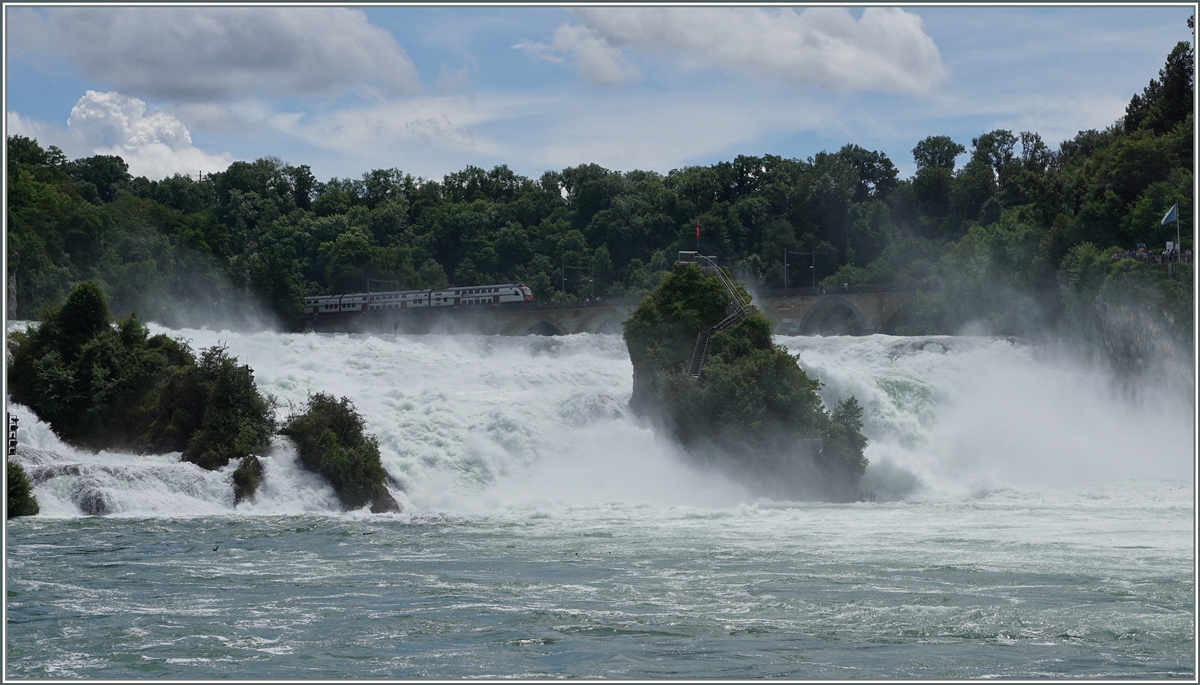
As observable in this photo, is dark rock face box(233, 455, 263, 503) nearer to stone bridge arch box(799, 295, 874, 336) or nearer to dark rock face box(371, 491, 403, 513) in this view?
dark rock face box(371, 491, 403, 513)

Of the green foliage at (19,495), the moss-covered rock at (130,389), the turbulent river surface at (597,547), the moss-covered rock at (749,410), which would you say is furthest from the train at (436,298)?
the green foliage at (19,495)

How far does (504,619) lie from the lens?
1558cm

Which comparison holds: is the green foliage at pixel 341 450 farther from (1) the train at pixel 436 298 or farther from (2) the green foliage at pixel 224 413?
(1) the train at pixel 436 298

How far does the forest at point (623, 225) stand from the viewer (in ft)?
188

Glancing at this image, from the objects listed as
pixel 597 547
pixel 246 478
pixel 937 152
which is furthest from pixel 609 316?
pixel 597 547

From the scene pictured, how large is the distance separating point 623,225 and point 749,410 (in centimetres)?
6613

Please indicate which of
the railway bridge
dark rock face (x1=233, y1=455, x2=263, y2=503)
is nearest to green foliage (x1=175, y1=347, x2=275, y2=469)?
dark rock face (x1=233, y1=455, x2=263, y2=503)

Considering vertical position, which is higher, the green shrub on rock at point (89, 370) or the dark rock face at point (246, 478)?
the green shrub on rock at point (89, 370)

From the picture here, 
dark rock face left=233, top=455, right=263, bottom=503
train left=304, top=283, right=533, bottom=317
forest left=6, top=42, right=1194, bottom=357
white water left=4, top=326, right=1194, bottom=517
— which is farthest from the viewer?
train left=304, top=283, right=533, bottom=317

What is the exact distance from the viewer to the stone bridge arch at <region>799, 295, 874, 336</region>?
73.1 m

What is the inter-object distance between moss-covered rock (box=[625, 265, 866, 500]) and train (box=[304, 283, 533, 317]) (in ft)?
151

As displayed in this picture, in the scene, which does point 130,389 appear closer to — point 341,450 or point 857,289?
point 341,450

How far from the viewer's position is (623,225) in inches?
3799

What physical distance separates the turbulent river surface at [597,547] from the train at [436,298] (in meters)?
37.3
